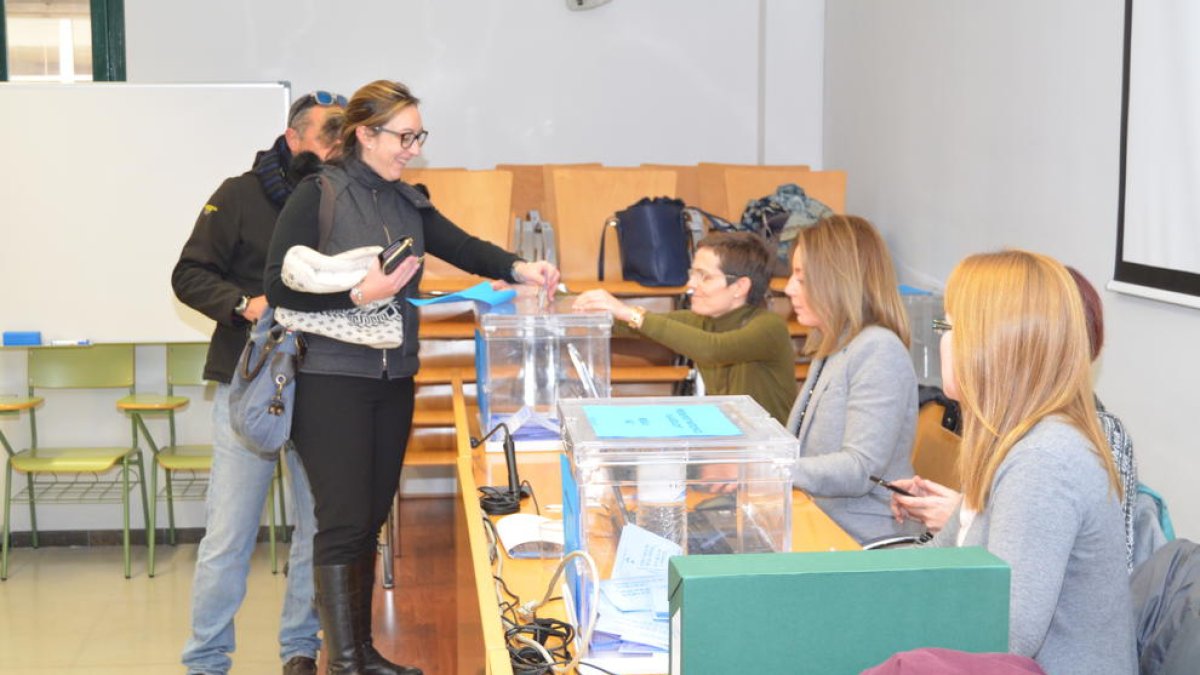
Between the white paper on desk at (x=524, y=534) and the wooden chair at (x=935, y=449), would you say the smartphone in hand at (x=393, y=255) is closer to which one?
the white paper on desk at (x=524, y=534)

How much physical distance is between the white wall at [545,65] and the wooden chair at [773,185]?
40.6 inches

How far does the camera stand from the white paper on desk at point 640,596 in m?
1.73

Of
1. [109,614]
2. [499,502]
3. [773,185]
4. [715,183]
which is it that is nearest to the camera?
[499,502]

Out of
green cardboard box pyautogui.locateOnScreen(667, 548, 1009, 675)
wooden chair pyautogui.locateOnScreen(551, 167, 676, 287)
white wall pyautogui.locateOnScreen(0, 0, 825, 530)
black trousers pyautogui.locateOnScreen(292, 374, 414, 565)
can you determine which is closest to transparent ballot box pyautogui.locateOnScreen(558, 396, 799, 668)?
green cardboard box pyautogui.locateOnScreen(667, 548, 1009, 675)

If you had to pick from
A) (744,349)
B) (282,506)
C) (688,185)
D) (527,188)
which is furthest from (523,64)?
(744,349)

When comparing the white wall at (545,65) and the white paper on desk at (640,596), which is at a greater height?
the white wall at (545,65)

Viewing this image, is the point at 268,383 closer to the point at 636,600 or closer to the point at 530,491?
the point at 530,491

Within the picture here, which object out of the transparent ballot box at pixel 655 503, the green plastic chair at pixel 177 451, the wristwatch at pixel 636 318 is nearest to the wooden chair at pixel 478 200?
the green plastic chair at pixel 177 451

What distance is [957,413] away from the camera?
3029mm

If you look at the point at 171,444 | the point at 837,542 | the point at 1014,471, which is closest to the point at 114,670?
the point at 171,444

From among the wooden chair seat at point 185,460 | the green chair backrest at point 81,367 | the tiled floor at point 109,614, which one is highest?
the green chair backrest at point 81,367

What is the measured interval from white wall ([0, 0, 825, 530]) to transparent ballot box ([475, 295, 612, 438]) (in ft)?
11.5

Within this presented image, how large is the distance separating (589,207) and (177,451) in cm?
206

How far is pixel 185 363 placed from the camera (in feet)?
18.0
